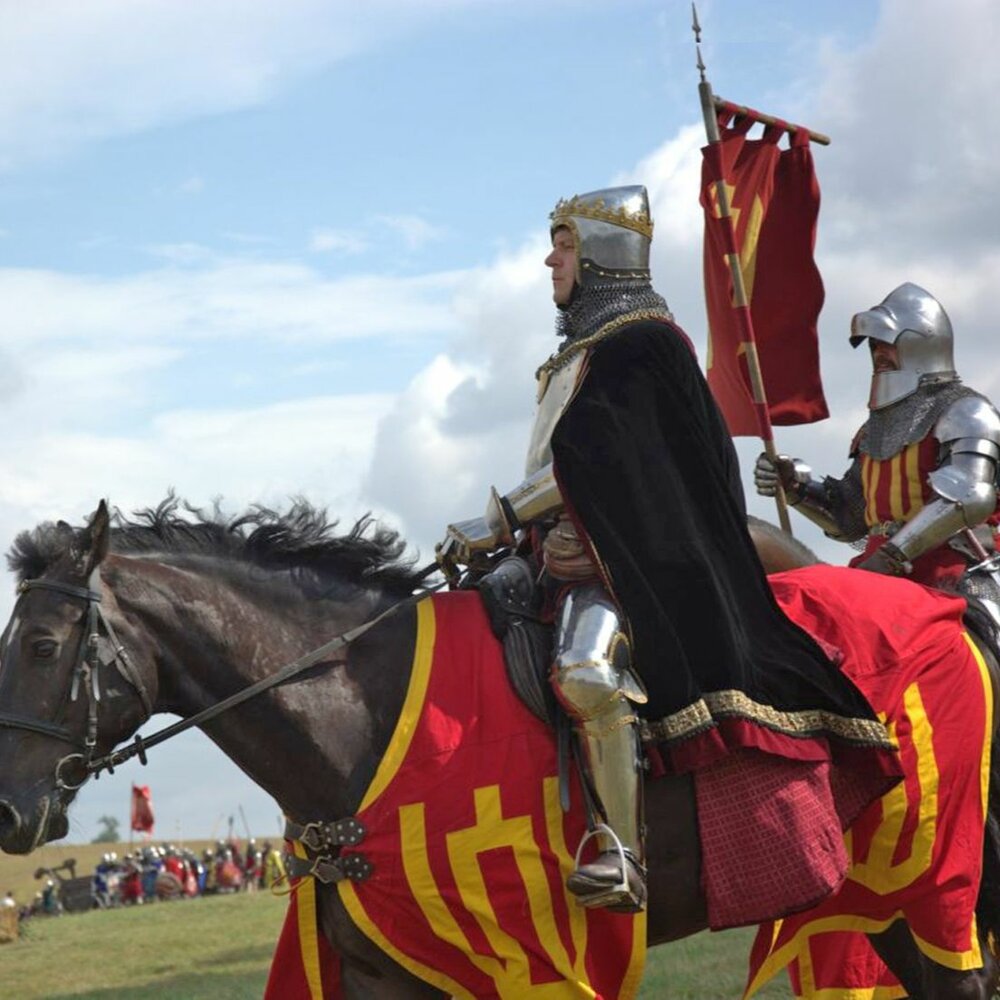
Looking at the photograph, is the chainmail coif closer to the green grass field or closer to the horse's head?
the horse's head

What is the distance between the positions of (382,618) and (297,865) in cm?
92

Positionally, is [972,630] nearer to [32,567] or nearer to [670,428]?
[670,428]

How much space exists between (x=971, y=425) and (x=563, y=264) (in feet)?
7.37

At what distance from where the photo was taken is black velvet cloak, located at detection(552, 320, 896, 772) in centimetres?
631

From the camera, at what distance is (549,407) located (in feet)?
21.6

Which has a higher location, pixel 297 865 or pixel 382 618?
pixel 382 618

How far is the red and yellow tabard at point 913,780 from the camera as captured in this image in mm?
7043

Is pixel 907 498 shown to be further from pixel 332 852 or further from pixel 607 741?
pixel 332 852

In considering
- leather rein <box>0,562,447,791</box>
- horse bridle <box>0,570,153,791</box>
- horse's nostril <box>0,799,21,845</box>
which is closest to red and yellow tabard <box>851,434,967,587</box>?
leather rein <box>0,562,447,791</box>

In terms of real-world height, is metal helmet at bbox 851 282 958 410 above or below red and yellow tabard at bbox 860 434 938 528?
above

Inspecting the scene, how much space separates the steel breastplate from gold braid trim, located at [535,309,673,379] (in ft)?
0.08

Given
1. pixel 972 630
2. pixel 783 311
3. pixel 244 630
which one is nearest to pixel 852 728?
pixel 972 630

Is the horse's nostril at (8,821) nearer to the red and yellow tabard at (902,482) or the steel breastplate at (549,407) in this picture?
the steel breastplate at (549,407)

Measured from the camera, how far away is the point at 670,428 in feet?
21.3
